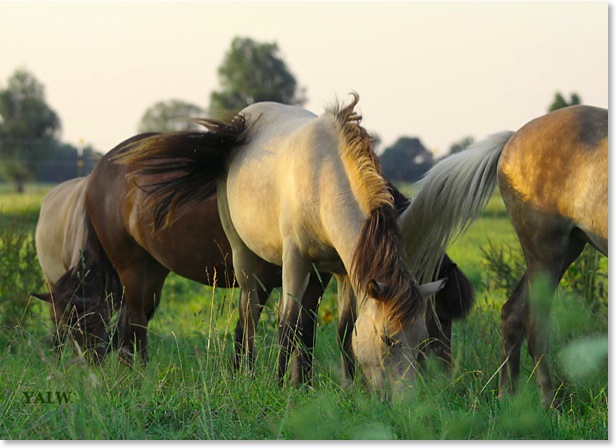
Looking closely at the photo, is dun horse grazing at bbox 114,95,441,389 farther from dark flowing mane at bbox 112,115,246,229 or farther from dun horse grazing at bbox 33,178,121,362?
dun horse grazing at bbox 33,178,121,362

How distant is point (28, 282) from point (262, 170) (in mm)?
3268

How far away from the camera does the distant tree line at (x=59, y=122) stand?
27.9 ft

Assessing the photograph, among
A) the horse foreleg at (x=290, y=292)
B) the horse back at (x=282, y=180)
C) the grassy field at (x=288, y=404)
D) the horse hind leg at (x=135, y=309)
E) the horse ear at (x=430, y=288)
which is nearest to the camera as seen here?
the grassy field at (x=288, y=404)

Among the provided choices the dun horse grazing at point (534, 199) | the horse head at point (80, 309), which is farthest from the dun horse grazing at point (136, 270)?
the dun horse grazing at point (534, 199)

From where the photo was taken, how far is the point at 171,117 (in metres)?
6.63

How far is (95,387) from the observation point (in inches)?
171

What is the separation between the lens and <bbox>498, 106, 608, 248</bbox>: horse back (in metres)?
4.64

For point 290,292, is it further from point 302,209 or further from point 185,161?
point 185,161

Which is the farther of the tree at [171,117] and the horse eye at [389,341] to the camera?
the tree at [171,117]

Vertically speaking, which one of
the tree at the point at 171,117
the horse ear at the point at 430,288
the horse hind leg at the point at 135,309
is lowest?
the horse hind leg at the point at 135,309

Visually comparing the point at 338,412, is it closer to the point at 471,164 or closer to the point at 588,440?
the point at 588,440

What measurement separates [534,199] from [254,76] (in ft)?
16.4

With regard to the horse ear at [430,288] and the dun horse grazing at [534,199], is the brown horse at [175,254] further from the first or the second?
the horse ear at [430,288]

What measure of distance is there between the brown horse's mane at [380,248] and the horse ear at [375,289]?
1 centimetres
